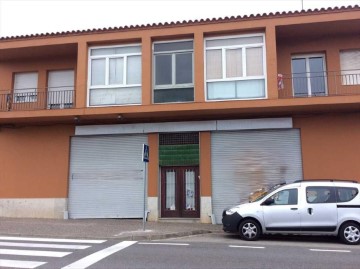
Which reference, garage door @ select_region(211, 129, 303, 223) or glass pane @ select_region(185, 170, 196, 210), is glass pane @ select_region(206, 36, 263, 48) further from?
glass pane @ select_region(185, 170, 196, 210)

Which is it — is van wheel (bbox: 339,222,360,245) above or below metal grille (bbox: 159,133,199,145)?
below

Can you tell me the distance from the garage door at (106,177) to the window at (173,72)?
210cm

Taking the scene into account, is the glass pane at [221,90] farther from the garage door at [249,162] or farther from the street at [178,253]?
the street at [178,253]

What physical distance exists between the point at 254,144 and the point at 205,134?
6.44 feet

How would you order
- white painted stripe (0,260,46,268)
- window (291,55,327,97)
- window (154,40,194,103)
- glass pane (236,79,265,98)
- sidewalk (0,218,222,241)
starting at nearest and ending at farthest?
white painted stripe (0,260,46,268)
sidewalk (0,218,222,241)
glass pane (236,79,265,98)
window (154,40,194,103)
window (291,55,327,97)

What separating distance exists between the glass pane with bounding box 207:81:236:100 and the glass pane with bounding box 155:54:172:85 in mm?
1675

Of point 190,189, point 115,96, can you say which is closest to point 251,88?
point 190,189

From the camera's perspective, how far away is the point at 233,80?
14.6 metres

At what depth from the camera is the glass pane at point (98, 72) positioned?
615 inches

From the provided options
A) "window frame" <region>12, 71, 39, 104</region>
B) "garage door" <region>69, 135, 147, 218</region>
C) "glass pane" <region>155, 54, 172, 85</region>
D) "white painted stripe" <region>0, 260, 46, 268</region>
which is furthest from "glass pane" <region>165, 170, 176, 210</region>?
"white painted stripe" <region>0, 260, 46, 268</region>

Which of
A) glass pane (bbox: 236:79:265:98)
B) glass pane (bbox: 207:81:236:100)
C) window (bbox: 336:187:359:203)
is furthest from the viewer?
glass pane (bbox: 207:81:236:100)

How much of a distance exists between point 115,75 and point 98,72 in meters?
0.75

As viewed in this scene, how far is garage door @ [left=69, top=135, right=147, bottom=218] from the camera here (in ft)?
51.1

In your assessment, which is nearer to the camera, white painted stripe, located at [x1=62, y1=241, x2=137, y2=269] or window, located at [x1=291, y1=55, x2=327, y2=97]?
white painted stripe, located at [x1=62, y1=241, x2=137, y2=269]
